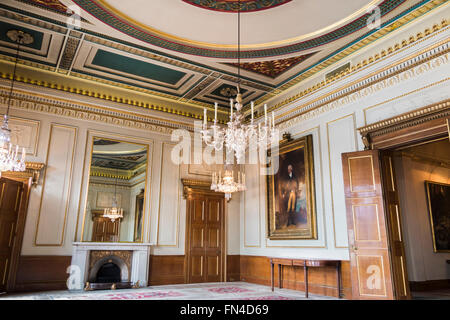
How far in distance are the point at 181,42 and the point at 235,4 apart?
1.35 metres

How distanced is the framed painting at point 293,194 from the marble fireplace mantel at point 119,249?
2.80 metres

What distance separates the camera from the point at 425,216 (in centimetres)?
786

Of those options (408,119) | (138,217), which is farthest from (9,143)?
(408,119)

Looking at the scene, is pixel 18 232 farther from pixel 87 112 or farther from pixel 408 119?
pixel 408 119

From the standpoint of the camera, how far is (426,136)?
16.9 ft

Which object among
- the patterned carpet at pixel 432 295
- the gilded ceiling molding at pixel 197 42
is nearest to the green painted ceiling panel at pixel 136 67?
the gilded ceiling molding at pixel 197 42

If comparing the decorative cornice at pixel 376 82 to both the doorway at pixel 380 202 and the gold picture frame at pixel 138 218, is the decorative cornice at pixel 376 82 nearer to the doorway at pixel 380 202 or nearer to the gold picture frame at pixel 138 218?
the doorway at pixel 380 202

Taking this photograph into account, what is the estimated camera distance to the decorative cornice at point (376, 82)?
17.1ft

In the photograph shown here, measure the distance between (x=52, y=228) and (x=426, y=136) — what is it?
6735mm

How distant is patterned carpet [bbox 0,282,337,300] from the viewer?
19.5ft

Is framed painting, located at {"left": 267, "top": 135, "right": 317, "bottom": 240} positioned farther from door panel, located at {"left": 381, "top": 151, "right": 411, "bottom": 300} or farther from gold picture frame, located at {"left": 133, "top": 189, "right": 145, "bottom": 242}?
gold picture frame, located at {"left": 133, "top": 189, "right": 145, "bottom": 242}

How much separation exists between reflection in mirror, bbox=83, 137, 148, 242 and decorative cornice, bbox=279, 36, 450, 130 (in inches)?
143

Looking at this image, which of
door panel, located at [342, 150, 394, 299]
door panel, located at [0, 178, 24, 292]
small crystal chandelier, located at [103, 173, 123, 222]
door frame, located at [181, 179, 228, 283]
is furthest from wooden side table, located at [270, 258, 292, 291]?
door panel, located at [0, 178, 24, 292]

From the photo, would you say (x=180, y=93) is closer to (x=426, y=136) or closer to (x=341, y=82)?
(x=341, y=82)
